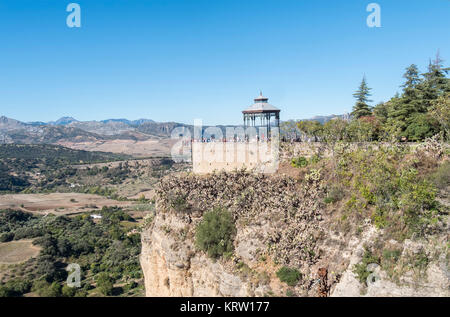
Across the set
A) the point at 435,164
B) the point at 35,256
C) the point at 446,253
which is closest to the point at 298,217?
the point at 446,253

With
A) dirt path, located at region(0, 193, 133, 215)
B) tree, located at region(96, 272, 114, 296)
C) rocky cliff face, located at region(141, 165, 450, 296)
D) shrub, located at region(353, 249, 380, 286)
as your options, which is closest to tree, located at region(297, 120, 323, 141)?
rocky cliff face, located at region(141, 165, 450, 296)

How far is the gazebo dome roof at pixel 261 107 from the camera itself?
24.0m

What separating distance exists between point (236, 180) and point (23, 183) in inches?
4292

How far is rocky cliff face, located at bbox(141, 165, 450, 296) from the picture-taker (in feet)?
45.5

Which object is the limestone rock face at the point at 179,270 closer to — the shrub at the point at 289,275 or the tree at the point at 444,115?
the shrub at the point at 289,275

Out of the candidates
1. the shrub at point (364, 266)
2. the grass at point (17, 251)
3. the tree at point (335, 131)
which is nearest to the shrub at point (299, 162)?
the tree at point (335, 131)

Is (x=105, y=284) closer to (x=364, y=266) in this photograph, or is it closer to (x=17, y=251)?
(x=17, y=251)

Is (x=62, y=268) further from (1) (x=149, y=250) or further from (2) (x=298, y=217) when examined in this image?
(2) (x=298, y=217)

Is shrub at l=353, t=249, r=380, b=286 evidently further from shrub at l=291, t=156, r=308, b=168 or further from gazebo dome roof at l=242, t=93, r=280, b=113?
gazebo dome roof at l=242, t=93, r=280, b=113

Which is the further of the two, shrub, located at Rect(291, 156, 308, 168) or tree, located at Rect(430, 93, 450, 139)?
shrub, located at Rect(291, 156, 308, 168)

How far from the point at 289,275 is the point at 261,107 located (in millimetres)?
12478

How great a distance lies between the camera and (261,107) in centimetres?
2420

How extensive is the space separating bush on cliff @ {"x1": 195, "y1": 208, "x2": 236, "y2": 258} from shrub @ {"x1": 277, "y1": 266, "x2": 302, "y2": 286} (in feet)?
10.9

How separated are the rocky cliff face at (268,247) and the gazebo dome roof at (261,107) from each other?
5.05 meters
